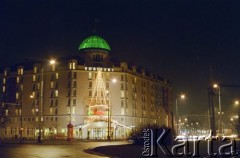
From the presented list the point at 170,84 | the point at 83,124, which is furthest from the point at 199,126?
the point at 83,124

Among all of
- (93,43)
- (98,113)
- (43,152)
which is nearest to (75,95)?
(98,113)

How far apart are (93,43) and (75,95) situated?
17889 millimetres

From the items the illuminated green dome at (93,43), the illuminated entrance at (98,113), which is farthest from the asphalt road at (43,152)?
the illuminated green dome at (93,43)

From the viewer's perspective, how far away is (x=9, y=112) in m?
125

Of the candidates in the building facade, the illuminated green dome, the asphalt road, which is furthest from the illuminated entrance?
the asphalt road

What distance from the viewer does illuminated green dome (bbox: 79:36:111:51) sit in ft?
400

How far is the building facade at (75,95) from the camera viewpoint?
113 metres

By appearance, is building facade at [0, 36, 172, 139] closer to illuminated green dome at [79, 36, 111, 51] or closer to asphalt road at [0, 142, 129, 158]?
illuminated green dome at [79, 36, 111, 51]

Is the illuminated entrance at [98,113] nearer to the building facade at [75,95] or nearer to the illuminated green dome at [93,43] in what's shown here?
the building facade at [75,95]

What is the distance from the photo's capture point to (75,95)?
381 feet

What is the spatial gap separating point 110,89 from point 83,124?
638 inches

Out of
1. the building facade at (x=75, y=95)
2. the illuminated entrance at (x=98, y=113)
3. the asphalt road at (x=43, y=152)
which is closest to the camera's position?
the asphalt road at (x=43, y=152)

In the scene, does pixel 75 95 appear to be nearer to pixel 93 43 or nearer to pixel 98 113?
pixel 98 113

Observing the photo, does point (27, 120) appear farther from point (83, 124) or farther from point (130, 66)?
point (130, 66)
